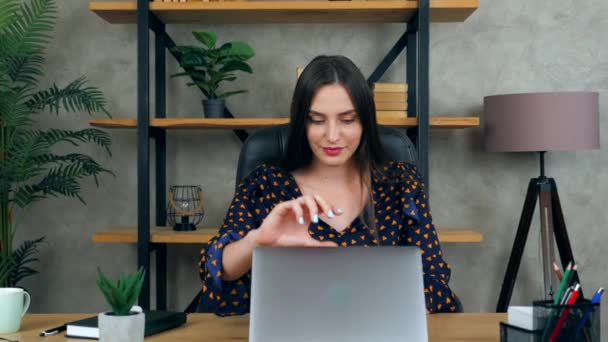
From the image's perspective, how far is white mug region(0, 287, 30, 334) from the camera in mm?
1345

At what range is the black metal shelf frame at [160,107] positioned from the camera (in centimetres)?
288

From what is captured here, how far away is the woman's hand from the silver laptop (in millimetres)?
164

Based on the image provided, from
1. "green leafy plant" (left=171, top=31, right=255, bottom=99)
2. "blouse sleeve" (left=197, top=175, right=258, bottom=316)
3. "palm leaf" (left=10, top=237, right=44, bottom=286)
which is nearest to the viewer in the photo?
"blouse sleeve" (left=197, top=175, right=258, bottom=316)

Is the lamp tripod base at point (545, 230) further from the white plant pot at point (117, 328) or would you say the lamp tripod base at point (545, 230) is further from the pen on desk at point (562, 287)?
the white plant pot at point (117, 328)

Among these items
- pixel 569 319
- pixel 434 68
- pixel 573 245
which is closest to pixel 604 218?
pixel 573 245

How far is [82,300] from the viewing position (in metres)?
3.43

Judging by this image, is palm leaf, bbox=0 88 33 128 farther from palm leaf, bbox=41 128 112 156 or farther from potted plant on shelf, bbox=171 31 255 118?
potted plant on shelf, bbox=171 31 255 118

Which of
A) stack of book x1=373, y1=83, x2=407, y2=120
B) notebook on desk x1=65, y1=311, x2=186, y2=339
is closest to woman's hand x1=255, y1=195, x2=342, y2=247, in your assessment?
notebook on desk x1=65, y1=311, x2=186, y2=339

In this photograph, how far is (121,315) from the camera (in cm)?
115

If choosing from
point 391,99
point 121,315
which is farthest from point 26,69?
point 121,315

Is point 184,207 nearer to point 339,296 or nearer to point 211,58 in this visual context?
point 211,58

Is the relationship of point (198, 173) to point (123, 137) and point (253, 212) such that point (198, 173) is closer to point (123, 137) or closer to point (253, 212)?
point (123, 137)

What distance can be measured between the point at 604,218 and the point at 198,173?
1.85 metres

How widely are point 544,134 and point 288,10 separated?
1108 millimetres
